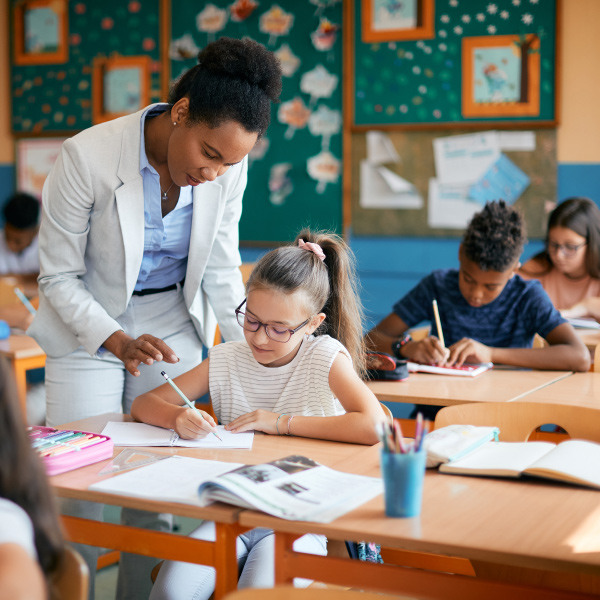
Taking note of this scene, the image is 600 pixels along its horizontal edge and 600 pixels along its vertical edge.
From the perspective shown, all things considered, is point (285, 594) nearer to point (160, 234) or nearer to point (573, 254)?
point (160, 234)

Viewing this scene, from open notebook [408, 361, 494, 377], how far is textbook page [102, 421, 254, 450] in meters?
0.98

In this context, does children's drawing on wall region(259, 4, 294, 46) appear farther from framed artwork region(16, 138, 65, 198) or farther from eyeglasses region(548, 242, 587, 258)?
eyeglasses region(548, 242, 587, 258)

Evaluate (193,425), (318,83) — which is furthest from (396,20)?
(193,425)

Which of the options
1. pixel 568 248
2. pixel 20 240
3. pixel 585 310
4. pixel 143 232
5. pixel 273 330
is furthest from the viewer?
pixel 20 240

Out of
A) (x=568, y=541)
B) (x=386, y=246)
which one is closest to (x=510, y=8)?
(x=386, y=246)

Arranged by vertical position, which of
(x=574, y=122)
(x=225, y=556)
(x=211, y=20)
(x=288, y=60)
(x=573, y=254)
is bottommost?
(x=225, y=556)

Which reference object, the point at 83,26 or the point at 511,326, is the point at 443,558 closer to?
the point at 511,326

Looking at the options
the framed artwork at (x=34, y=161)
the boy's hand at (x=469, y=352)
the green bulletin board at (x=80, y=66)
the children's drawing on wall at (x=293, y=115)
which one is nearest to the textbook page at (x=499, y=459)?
the boy's hand at (x=469, y=352)

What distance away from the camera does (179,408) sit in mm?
1852

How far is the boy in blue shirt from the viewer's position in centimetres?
270

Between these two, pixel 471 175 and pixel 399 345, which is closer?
pixel 399 345

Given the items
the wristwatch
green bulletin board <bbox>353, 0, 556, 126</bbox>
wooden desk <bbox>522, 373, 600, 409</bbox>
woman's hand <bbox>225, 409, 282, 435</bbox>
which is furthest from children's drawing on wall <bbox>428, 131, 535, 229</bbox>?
woman's hand <bbox>225, 409, 282, 435</bbox>

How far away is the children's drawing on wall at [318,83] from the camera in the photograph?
4.64m

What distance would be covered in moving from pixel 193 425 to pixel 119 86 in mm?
3919
